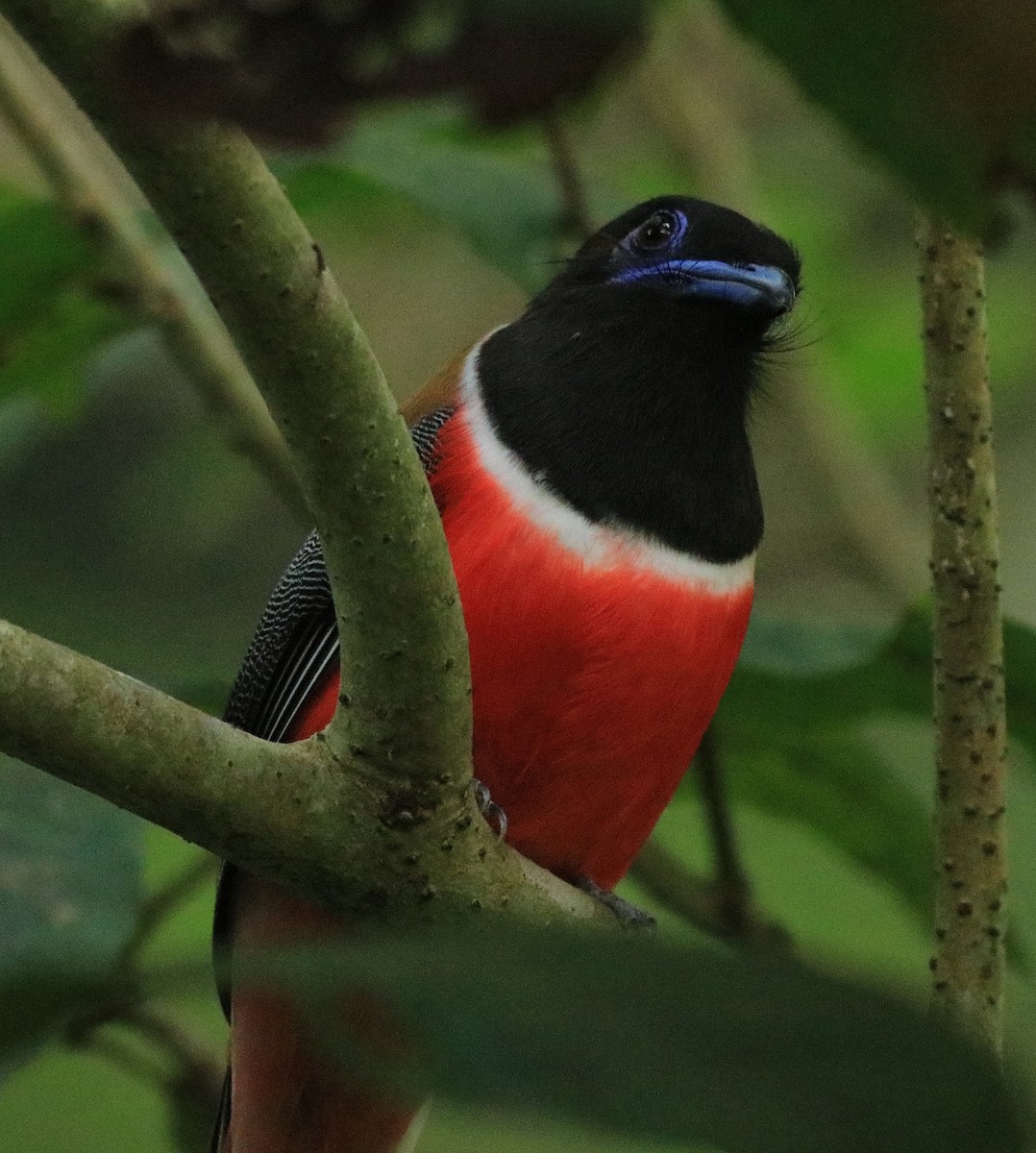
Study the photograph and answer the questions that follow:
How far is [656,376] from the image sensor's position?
2986mm

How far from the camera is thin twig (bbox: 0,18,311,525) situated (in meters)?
3.49

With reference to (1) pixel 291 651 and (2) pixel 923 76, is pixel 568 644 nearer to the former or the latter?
(1) pixel 291 651

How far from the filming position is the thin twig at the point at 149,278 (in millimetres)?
3488

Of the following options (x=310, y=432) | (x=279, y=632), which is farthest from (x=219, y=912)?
(x=310, y=432)

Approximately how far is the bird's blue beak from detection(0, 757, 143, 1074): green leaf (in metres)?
1.26

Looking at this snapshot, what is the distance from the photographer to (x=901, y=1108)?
0.56 m

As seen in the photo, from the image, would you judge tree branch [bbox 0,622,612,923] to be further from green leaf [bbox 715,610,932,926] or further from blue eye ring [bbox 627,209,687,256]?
blue eye ring [bbox 627,209,687,256]

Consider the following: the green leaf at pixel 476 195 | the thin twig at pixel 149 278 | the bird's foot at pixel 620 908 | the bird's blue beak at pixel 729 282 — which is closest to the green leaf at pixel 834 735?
the bird's foot at pixel 620 908

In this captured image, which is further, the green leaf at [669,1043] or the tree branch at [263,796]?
the tree branch at [263,796]

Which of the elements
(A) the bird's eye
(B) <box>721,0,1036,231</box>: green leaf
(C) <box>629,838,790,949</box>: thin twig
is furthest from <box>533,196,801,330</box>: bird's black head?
(B) <box>721,0,1036,231</box>: green leaf

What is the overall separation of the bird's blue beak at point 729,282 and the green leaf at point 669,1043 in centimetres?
242

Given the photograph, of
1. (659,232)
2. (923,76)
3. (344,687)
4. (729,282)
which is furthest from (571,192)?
(923,76)

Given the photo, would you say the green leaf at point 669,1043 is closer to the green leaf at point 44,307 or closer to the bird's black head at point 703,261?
the bird's black head at point 703,261

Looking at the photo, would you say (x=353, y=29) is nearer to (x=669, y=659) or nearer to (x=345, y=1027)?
(x=345, y=1027)
